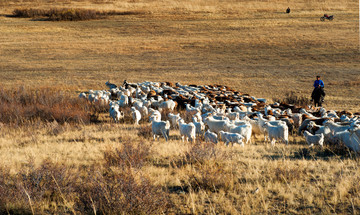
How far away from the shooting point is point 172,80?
2919 cm

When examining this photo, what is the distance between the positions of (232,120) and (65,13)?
55671 millimetres

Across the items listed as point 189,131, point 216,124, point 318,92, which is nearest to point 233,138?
point 189,131

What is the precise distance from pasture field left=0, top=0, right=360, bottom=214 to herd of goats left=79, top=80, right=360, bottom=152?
0.48 m

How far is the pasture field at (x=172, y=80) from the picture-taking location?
215 inches

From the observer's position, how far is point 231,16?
61375mm

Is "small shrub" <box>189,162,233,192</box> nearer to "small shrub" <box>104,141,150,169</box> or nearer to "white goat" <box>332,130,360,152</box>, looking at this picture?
"small shrub" <box>104,141,150,169</box>

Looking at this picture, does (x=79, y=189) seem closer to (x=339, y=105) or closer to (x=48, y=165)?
(x=48, y=165)

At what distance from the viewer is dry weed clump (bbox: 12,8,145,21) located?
60.1m

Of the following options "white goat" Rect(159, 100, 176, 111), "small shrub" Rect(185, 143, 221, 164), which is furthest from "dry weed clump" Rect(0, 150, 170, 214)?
"white goat" Rect(159, 100, 176, 111)

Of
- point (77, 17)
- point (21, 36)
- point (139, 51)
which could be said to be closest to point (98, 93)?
point (139, 51)

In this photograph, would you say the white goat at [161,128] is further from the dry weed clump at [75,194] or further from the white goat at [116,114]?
the dry weed clump at [75,194]

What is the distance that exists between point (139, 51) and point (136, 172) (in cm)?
3667

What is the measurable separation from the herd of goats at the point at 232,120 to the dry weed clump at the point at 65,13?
143 ft

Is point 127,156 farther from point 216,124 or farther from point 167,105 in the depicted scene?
point 167,105
